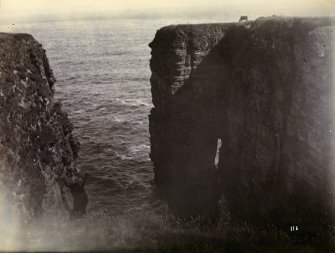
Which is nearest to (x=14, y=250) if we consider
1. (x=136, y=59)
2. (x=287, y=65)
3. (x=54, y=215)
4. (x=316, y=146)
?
(x=54, y=215)

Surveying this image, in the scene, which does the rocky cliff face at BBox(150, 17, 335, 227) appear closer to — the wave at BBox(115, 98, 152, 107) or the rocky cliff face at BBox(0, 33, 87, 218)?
the rocky cliff face at BBox(0, 33, 87, 218)

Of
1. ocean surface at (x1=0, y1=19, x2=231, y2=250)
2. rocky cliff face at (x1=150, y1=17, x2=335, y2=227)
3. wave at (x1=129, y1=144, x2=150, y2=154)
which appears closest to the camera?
ocean surface at (x1=0, y1=19, x2=231, y2=250)

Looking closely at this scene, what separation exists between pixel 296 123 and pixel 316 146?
1.57 meters

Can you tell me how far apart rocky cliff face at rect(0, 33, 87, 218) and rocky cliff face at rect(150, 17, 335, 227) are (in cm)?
628

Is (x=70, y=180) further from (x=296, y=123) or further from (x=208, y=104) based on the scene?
(x=296, y=123)

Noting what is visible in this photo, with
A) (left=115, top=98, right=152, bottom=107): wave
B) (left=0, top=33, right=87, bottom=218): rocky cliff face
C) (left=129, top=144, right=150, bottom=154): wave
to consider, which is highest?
(left=0, top=33, right=87, bottom=218): rocky cliff face

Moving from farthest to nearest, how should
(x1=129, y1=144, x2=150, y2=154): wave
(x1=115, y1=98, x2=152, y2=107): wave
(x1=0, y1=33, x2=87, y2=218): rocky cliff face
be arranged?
1. (x1=115, y1=98, x2=152, y2=107): wave
2. (x1=129, y1=144, x2=150, y2=154): wave
3. (x1=0, y1=33, x2=87, y2=218): rocky cliff face

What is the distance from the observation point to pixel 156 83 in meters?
22.4

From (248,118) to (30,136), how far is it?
10.5 meters

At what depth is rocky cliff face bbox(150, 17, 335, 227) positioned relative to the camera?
14633 mm

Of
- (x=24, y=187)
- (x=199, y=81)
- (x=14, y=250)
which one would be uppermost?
(x=199, y=81)

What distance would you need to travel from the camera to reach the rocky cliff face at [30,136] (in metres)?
14.2

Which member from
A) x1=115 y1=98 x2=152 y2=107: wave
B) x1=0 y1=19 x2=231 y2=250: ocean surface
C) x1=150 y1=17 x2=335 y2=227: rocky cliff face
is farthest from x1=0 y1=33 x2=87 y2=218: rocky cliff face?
x1=115 y1=98 x2=152 y2=107: wave

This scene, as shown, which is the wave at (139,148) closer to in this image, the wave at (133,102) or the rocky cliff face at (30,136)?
the wave at (133,102)
